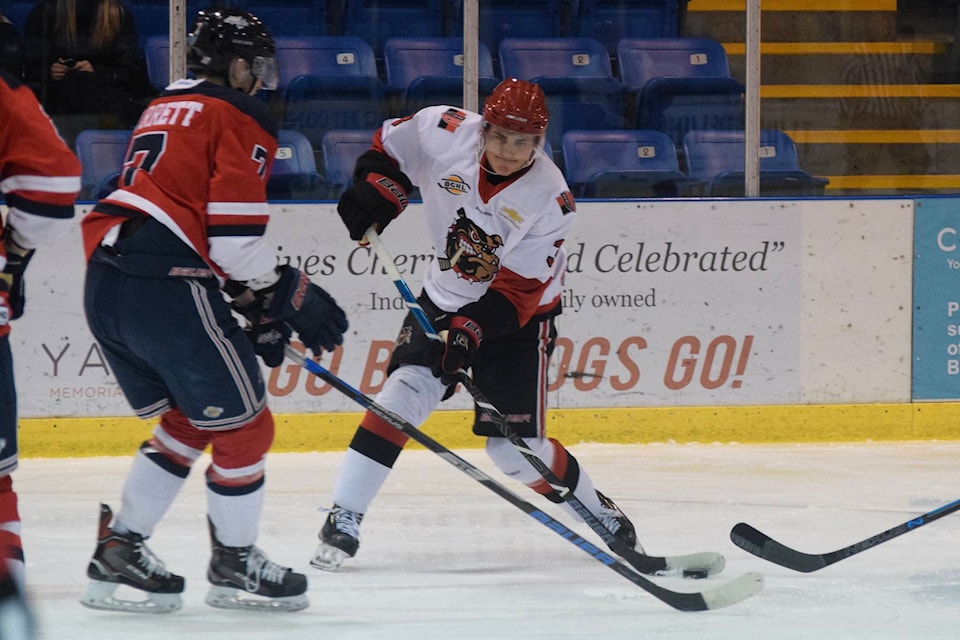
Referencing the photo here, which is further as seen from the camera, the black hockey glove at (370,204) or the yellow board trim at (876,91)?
the yellow board trim at (876,91)

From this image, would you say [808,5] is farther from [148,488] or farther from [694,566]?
[148,488]

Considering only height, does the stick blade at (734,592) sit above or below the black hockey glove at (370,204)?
below

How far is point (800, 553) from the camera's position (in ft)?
9.50

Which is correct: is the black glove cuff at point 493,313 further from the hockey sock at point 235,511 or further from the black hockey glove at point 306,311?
the hockey sock at point 235,511

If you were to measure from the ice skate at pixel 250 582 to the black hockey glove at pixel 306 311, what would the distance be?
40cm

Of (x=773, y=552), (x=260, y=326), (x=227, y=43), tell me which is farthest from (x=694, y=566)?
(x=227, y=43)

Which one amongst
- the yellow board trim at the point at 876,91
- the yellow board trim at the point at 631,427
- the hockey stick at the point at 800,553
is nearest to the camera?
the hockey stick at the point at 800,553

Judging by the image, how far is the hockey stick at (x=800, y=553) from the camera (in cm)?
278

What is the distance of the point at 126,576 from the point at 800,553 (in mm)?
1347

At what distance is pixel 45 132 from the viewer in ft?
6.75

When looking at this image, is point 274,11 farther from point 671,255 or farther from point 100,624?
point 100,624

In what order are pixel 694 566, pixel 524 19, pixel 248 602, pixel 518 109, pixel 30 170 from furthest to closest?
1. pixel 524 19
2. pixel 694 566
3. pixel 518 109
4. pixel 248 602
5. pixel 30 170

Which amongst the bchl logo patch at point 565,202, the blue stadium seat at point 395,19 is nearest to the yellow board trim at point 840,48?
the blue stadium seat at point 395,19

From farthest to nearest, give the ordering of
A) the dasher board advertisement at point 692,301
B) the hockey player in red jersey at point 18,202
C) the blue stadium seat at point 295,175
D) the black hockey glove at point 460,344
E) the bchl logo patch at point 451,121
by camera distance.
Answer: the blue stadium seat at point 295,175, the dasher board advertisement at point 692,301, the bchl logo patch at point 451,121, the black hockey glove at point 460,344, the hockey player in red jersey at point 18,202
